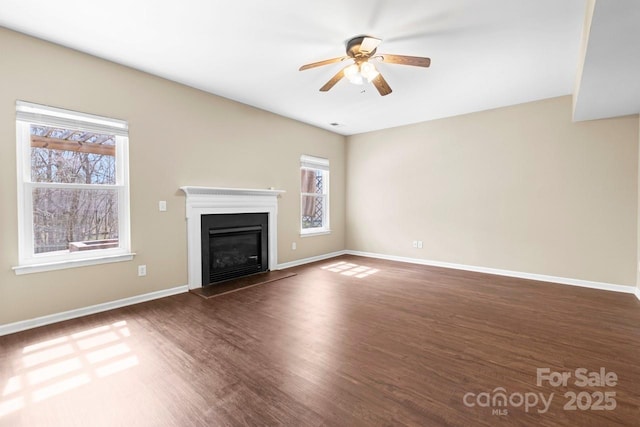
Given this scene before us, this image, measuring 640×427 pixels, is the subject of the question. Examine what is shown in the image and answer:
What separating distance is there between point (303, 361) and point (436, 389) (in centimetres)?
Result: 92

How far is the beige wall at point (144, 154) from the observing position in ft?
8.68

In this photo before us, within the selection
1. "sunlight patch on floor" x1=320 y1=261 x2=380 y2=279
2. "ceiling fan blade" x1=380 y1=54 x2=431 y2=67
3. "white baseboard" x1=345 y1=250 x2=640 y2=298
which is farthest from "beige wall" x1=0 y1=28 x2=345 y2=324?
"ceiling fan blade" x1=380 y1=54 x2=431 y2=67

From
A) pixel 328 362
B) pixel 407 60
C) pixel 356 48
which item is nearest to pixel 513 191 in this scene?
pixel 407 60

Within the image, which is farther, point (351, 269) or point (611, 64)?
point (351, 269)

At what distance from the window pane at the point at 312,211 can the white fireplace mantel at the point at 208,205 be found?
3.39ft

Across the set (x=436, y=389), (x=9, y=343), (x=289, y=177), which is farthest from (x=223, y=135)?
(x=436, y=389)

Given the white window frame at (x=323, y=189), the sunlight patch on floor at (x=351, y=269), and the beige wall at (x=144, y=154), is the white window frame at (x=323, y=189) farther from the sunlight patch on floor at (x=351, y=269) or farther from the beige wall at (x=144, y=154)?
the sunlight patch on floor at (x=351, y=269)

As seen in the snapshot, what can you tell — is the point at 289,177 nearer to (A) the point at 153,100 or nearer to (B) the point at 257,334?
(A) the point at 153,100

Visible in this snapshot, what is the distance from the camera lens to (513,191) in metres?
4.57

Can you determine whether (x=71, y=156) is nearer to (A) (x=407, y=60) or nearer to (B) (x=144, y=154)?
(B) (x=144, y=154)

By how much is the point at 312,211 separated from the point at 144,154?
327cm

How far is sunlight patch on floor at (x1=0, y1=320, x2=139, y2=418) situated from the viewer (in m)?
1.82

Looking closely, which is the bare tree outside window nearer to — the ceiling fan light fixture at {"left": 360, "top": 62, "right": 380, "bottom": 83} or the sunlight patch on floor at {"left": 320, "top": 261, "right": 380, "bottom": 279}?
the ceiling fan light fixture at {"left": 360, "top": 62, "right": 380, "bottom": 83}

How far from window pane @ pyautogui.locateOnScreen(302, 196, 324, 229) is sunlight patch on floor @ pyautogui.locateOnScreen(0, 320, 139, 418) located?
3.61 m
